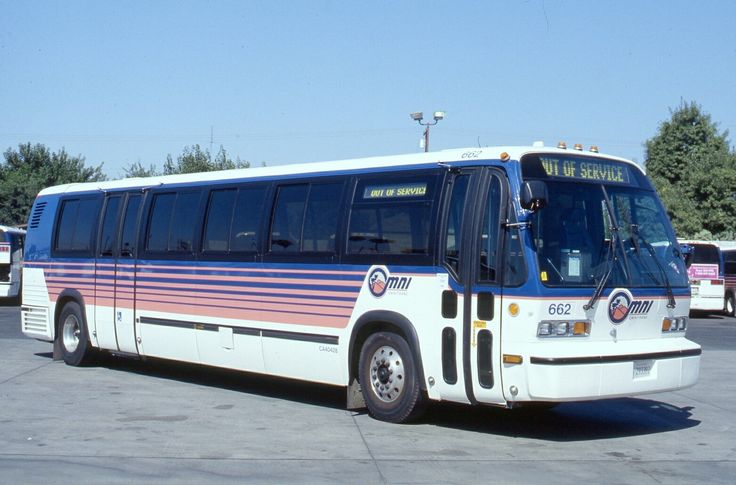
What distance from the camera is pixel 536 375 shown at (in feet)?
32.8

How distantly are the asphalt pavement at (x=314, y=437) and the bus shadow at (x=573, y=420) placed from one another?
0.9 inches

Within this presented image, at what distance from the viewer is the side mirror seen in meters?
10.1

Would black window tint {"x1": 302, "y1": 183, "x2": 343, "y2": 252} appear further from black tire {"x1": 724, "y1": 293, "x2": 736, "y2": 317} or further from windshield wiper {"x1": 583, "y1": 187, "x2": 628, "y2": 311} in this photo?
black tire {"x1": 724, "y1": 293, "x2": 736, "y2": 317}

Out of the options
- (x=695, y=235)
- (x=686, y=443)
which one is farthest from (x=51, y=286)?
(x=695, y=235)

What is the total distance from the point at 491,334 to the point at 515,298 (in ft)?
1.46

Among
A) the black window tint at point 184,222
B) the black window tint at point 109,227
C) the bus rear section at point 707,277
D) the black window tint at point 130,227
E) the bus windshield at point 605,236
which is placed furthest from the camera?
the bus rear section at point 707,277

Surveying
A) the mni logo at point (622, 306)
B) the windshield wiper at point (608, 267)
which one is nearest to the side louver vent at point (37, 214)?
the windshield wiper at point (608, 267)

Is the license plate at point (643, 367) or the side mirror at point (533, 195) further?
the license plate at point (643, 367)

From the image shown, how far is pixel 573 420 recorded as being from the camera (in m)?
12.3

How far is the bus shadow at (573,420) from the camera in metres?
11.3

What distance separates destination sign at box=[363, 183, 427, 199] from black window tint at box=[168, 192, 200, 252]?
345 centimetres

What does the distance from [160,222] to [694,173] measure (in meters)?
44.6

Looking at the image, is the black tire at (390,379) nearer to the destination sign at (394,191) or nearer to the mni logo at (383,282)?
the mni logo at (383,282)

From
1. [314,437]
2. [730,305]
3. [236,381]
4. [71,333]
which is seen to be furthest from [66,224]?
[730,305]
